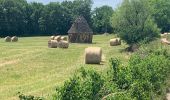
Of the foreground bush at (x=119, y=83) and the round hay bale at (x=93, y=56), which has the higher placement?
the foreground bush at (x=119, y=83)

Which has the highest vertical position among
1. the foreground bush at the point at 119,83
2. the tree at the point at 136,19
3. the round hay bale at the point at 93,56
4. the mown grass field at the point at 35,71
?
the tree at the point at 136,19

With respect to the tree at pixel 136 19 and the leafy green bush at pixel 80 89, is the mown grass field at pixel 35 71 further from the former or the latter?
A: the tree at pixel 136 19

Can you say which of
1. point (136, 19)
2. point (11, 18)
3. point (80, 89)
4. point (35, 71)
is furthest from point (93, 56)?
point (11, 18)

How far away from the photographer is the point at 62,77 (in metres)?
29.9

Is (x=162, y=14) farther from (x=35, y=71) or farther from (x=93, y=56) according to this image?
(x=35, y=71)

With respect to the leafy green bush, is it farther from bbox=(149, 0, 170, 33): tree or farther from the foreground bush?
bbox=(149, 0, 170, 33): tree

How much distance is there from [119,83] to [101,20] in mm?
122669

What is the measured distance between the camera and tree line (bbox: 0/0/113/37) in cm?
11388

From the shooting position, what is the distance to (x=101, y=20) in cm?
14138

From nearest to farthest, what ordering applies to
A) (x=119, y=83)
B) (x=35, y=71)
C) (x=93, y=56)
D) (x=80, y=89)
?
(x=80, y=89) → (x=119, y=83) → (x=35, y=71) → (x=93, y=56)

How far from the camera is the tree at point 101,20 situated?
13506 centimetres

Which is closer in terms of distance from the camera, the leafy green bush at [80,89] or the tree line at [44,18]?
the leafy green bush at [80,89]

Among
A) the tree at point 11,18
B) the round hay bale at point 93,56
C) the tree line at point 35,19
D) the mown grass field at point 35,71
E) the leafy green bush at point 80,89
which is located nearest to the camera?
the leafy green bush at point 80,89

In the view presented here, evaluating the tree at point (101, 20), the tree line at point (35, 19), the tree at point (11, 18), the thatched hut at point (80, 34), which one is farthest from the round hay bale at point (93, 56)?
the tree at point (101, 20)
